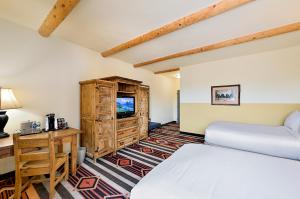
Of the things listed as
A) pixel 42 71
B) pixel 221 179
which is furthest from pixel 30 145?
pixel 221 179

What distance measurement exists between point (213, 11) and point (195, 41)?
1.07m

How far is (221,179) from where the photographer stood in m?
1.11

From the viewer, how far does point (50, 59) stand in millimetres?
2785

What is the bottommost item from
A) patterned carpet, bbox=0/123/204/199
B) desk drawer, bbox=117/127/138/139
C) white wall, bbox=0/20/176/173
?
patterned carpet, bbox=0/123/204/199

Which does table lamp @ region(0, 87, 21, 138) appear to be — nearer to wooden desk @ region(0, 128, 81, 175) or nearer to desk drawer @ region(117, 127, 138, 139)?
wooden desk @ region(0, 128, 81, 175)

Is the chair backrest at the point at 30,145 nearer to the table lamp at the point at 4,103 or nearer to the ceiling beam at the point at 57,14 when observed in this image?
the table lamp at the point at 4,103

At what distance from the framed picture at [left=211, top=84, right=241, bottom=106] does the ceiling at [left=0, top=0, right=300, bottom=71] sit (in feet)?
4.13

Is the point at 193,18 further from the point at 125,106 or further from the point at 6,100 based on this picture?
the point at 6,100

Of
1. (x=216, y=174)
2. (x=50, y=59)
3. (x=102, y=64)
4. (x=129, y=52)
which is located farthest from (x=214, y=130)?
(x=50, y=59)

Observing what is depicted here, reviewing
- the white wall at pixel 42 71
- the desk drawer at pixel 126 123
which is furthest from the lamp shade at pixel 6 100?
the desk drawer at pixel 126 123

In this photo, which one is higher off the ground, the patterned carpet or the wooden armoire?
the wooden armoire

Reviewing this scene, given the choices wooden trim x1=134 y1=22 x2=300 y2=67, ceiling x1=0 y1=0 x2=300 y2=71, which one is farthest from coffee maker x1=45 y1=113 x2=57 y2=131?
wooden trim x1=134 y1=22 x2=300 y2=67

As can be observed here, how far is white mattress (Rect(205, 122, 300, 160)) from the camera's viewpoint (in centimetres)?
226

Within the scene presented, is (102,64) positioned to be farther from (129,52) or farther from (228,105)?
(228,105)
